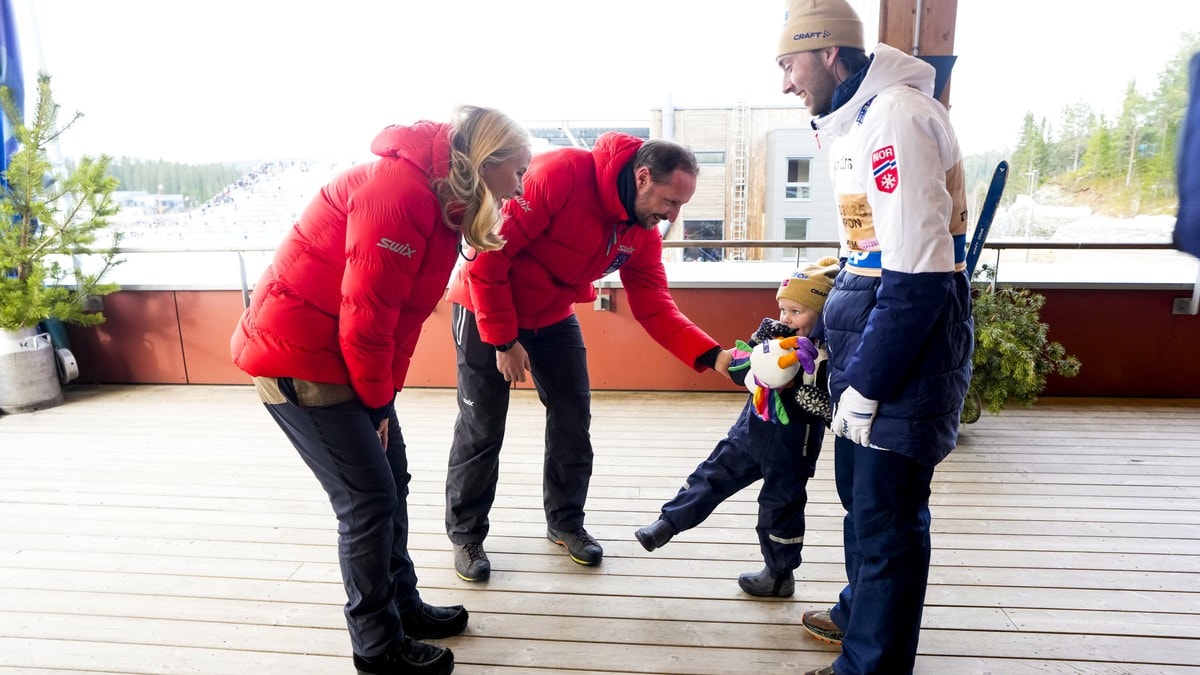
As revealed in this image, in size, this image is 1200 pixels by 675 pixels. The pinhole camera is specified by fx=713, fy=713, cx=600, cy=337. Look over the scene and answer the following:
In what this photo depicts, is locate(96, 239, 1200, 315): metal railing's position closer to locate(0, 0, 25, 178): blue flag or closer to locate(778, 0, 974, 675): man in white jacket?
locate(0, 0, 25, 178): blue flag

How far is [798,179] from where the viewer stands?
4398 millimetres

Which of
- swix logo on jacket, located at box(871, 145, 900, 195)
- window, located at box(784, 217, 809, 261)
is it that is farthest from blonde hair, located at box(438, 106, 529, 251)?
window, located at box(784, 217, 809, 261)

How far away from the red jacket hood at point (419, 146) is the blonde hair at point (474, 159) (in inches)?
0.7

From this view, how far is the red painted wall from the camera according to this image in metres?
4.14

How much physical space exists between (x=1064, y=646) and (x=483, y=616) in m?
1.62

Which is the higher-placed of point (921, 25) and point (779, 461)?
point (921, 25)

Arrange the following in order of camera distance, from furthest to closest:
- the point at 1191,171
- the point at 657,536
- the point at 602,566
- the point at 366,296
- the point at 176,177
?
the point at 176,177, the point at 602,566, the point at 657,536, the point at 366,296, the point at 1191,171

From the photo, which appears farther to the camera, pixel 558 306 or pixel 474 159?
pixel 558 306

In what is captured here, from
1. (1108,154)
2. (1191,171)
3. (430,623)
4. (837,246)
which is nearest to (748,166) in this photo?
(837,246)

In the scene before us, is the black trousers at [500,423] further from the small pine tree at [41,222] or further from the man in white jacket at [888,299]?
the small pine tree at [41,222]

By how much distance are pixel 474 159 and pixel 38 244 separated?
402 centimetres

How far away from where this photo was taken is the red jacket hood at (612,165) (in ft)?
6.72

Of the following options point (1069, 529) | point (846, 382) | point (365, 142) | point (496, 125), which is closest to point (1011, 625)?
point (1069, 529)

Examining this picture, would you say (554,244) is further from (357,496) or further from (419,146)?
(357,496)
